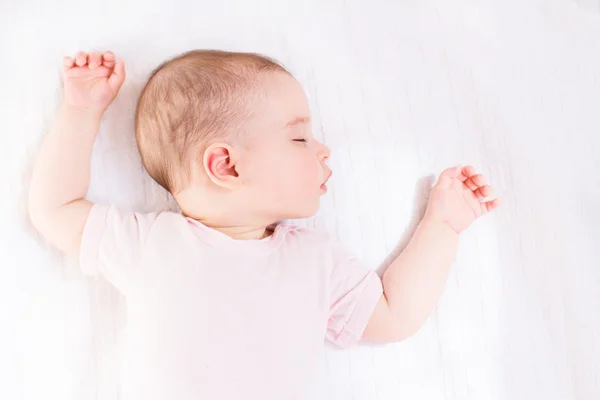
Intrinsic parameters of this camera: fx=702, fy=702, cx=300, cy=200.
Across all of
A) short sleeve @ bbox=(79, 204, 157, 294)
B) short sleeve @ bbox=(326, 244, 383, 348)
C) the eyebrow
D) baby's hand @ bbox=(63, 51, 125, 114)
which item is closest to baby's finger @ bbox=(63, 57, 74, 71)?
baby's hand @ bbox=(63, 51, 125, 114)

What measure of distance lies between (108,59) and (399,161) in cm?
Result: 51

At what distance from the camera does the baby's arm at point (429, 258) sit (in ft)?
3.67

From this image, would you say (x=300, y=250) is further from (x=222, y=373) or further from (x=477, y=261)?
(x=477, y=261)

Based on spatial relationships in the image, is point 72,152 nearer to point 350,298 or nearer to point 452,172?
point 350,298

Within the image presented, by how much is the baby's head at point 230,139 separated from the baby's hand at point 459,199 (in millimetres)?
217

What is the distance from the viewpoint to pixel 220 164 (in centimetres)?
103

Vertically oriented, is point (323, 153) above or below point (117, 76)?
below

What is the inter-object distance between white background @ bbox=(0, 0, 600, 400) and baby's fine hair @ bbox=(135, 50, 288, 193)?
0.31 feet

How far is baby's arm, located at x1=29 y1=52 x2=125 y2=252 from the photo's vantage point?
1059mm

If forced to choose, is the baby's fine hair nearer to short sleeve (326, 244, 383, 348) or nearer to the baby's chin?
the baby's chin

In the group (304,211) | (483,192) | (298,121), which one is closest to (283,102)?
(298,121)

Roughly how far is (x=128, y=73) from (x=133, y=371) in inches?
19.0

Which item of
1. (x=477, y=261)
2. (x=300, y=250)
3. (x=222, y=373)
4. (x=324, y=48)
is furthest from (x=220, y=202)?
(x=477, y=261)

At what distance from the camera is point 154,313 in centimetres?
101
